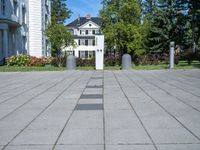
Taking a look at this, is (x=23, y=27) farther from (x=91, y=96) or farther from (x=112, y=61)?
(x=91, y=96)

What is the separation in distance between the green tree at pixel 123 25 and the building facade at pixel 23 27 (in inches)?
382

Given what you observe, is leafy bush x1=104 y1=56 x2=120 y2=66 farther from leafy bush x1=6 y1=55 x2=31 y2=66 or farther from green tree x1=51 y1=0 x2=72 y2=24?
green tree x1=51 y1=0 x2=72 y2=24

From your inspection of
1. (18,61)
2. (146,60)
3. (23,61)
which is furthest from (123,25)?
(18,61)

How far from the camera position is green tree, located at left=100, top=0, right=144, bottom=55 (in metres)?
34.8

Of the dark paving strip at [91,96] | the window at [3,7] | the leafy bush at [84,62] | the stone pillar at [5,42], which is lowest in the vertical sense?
the dark paving strip at [91,96]

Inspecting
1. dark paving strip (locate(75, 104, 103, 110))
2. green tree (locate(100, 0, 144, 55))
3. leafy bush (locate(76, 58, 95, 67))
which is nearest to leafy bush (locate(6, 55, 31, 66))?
leafy bush (locate(76, 58, 95, 67))

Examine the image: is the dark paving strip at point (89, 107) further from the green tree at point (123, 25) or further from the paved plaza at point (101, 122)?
the green tree at point (123, 25)

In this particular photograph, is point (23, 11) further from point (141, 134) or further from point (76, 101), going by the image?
point (141, 134)

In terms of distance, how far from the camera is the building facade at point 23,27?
3634 centimetres

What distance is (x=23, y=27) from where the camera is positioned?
43.4m

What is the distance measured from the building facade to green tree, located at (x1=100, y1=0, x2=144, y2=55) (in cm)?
971

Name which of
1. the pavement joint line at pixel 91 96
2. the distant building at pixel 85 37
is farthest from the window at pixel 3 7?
the distant building at pixel 85 37

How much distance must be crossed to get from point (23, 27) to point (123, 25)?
14.3m

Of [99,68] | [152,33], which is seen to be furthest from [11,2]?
[152,33]
